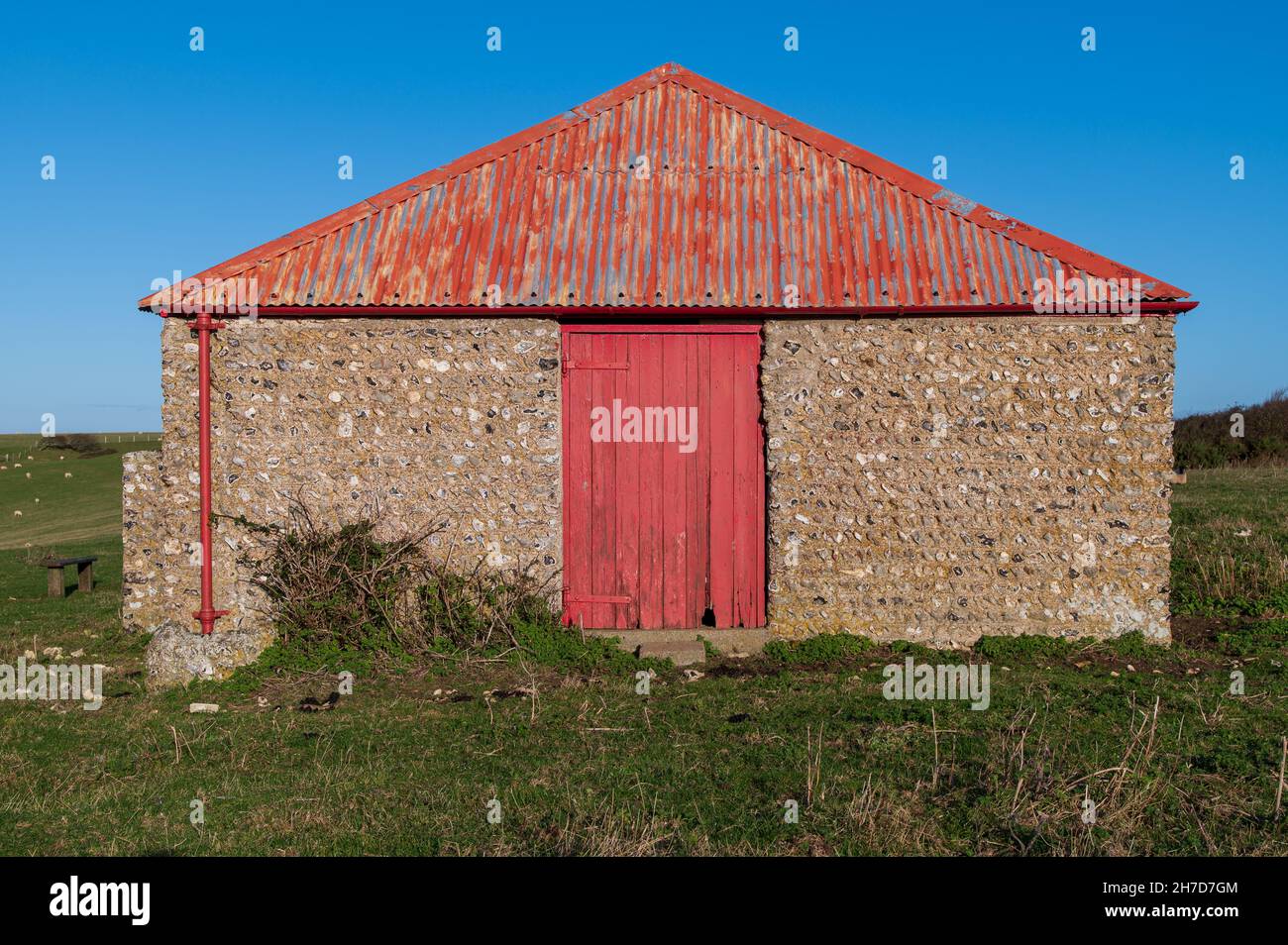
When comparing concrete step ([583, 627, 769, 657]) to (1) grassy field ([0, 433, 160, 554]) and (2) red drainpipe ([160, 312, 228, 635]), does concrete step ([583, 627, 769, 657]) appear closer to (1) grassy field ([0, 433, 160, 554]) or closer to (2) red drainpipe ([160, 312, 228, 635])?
(2) red drainpipe ([160, 312, 228, 635])

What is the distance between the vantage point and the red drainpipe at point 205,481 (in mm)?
8695

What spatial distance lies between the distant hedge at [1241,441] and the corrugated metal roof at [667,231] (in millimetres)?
20161

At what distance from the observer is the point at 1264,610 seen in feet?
32.5

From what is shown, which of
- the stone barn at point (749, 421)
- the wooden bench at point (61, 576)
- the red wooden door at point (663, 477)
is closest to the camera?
the stone barn at point (749, 421)

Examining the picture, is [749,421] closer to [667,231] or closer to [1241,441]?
[667,231]

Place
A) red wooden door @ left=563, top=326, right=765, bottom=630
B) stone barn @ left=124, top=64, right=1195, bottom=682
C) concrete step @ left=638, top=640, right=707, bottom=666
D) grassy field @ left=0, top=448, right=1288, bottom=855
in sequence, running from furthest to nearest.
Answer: red wooden door @ left=563, top=326, right=765, bottom=630
stone barn @ left=124, top=64, right=1195, bottom=682
concrete step @ left=638, top=640, right=707, bottom=666
grassy field @ left=0, top=448, right=1288, bottom=855

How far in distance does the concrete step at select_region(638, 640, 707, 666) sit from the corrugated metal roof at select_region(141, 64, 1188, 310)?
10.8 ft

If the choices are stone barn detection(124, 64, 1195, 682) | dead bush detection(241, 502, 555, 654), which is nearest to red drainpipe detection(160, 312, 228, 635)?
stone barn detection(124, 64, 1195, 682)

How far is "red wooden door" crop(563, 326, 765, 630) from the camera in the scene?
919cm

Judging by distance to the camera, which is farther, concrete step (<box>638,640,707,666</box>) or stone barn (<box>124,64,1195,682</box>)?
stone barn (<box>124,64,1195,682</box>)

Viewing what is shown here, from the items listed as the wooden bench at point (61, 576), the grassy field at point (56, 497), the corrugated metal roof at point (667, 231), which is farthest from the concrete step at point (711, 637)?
the grassy field at point (56, 497)

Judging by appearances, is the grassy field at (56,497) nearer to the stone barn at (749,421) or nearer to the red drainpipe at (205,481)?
the red drainpipe at (205,481)

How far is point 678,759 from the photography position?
234 inches

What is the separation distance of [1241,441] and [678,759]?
26242 millimetres
